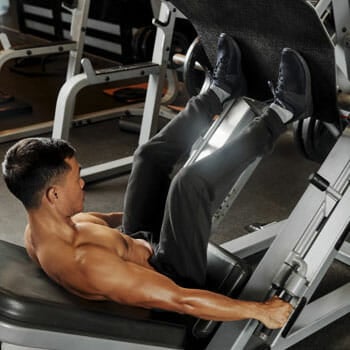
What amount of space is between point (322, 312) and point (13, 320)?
1026 mm

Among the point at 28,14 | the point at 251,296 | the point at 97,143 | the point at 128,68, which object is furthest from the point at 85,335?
the point at 28,14

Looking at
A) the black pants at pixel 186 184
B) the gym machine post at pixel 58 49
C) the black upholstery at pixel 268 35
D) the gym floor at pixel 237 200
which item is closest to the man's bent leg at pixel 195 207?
the black pants at pixel 186 184

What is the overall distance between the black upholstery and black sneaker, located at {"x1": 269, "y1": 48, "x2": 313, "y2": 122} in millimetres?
30

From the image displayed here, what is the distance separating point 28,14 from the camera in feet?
21.2

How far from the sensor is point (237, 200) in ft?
9.93

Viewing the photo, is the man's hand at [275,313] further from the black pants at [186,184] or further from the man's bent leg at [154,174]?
the man's bent leg at [154,174]

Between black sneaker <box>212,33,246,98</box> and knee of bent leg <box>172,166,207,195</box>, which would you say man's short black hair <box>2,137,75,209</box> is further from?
black sneaker <box>212,33,246,98</box>

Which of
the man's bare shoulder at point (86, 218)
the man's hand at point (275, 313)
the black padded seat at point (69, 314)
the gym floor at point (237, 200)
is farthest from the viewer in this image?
the gym floor at point (237, 200)

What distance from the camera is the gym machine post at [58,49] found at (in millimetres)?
3479

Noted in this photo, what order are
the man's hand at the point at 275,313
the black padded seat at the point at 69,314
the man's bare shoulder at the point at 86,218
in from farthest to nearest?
the man's bare shoulder at the point at 86,218
the man's hand at the point at 275,313
the black padded seat at the point at 69,314

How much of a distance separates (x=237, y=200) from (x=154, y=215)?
1.24 metres

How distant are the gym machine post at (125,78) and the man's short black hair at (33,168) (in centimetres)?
151

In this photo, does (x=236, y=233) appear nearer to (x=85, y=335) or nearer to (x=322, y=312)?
(x=322, y=312)

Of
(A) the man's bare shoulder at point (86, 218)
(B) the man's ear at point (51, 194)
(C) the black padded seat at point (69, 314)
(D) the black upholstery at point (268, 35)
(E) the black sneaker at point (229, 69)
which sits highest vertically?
(D) the black upholstery at point (268, 35)
